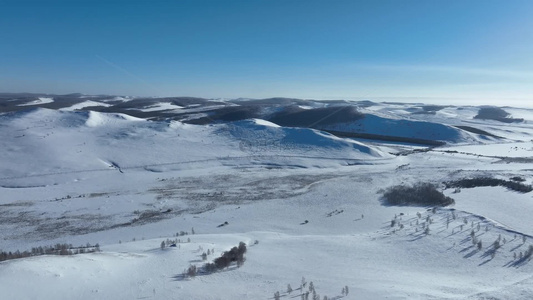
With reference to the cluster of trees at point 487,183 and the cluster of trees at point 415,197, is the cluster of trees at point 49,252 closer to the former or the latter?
the cluster of trees at point 415,197

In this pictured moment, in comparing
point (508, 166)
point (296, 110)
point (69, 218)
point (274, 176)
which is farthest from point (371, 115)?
point (69, 218)

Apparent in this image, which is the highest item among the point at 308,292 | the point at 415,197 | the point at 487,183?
the point at 308,292

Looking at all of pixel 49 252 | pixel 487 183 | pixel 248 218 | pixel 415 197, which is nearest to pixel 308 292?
pixel 49 252

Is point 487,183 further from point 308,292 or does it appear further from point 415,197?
point 308,292

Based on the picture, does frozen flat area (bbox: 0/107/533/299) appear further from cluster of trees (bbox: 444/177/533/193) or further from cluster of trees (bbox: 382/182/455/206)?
cluster of trees (bbox: 444/177/533/193)

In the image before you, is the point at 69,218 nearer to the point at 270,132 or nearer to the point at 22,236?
the point at 22,236
